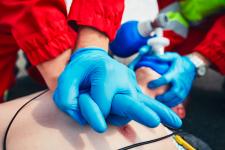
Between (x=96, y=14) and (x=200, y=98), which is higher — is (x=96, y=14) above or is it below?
above

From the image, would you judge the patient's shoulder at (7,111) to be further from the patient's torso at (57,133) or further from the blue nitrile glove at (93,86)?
the blue nitrile glove at (93,86)

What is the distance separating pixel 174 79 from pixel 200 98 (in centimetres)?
37

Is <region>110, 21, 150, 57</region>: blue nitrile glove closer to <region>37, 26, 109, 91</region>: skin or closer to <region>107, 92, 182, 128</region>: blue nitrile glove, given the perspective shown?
<region>37, 26, 109, 91</region>: skin

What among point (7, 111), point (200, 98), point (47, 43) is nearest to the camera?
point (7, 111)

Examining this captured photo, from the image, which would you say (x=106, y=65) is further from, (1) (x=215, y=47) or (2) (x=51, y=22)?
(1) (x=215, y=47)

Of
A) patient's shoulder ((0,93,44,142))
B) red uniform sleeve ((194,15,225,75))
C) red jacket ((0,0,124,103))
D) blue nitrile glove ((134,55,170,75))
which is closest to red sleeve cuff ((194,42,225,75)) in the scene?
red uniform sleeve ((194,15,225,75))

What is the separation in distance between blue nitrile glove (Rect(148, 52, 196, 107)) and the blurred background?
179 mm

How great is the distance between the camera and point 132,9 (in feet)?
4.33

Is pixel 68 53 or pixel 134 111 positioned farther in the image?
pixel 68 53

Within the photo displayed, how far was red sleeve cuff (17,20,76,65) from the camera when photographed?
0.83 m

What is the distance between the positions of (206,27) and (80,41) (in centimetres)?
62

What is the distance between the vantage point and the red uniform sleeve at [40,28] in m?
0.84

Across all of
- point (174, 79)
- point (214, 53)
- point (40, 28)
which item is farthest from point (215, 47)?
point (40, 28)

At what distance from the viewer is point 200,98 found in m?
1.34
